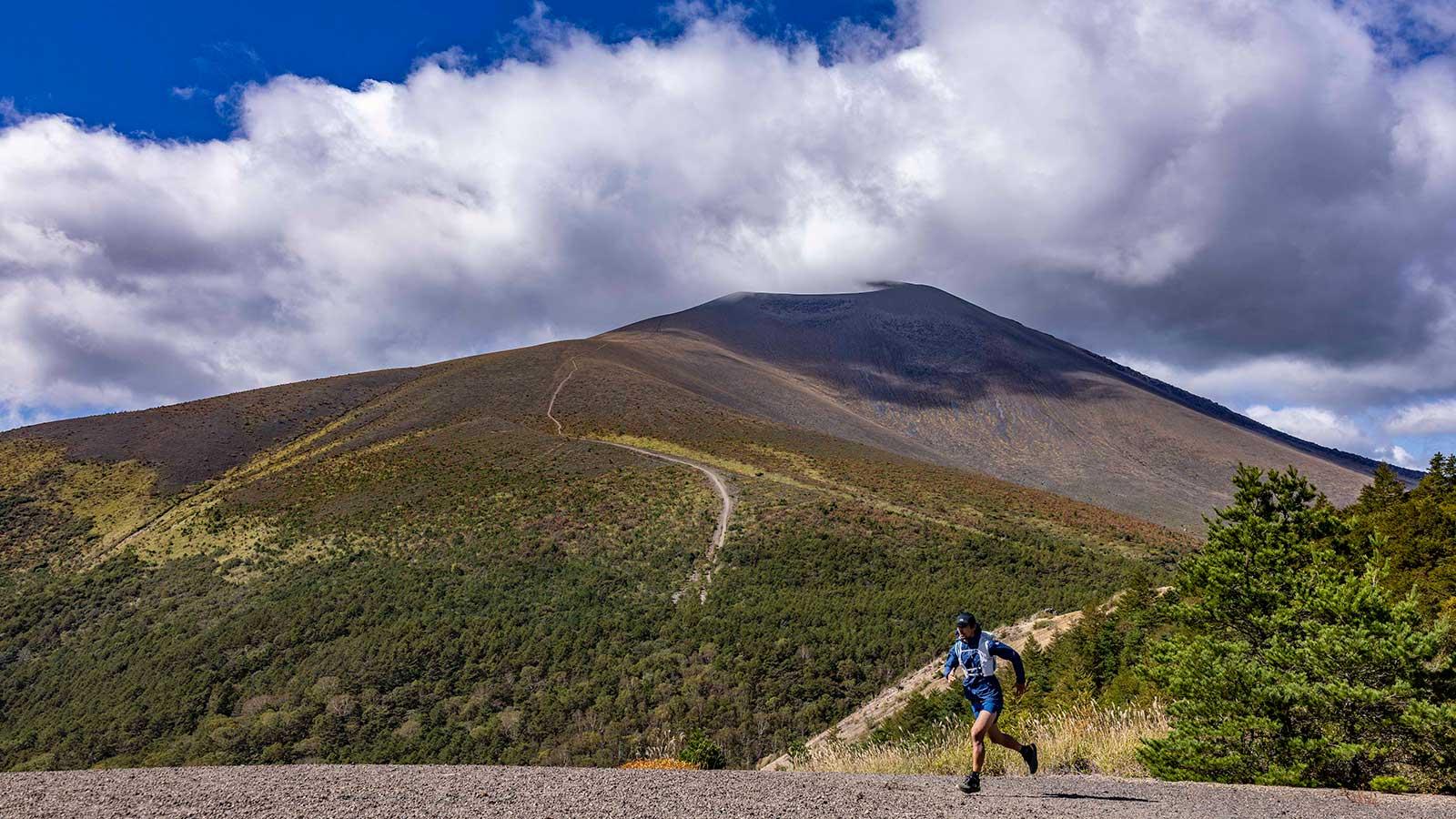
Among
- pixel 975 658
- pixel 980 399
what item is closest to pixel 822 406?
pixel 980 399

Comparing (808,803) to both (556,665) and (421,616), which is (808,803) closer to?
(556,665)

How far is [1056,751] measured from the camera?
28.4ft

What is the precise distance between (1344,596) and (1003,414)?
128734 mm

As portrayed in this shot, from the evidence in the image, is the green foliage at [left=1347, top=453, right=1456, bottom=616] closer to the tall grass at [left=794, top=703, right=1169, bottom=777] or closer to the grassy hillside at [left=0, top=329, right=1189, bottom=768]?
the tall grass at [left=794, top=703, right=1169, bottom=777]

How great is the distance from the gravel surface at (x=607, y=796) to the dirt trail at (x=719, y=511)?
23045 mm

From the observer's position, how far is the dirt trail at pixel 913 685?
19.0 meters

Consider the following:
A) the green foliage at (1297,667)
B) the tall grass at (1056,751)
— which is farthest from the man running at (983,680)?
the green foliage at (1297,667)

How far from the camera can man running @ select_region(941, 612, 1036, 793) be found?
7.15m

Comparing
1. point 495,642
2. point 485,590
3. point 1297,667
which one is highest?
point 1297,667

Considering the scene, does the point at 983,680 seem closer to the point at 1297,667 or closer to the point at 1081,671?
the point at 1297,667

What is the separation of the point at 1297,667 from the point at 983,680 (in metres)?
2.85

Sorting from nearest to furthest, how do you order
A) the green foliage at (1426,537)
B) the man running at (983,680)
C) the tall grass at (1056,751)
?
the man running at (983,680) < the tall grass at (1056,751) < the green foliage at (1426,537)

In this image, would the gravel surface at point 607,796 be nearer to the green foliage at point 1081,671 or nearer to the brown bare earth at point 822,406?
the green foliage at point 1081,671

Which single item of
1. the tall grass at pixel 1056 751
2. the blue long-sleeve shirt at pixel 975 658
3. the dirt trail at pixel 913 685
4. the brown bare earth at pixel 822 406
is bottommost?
the dirt trail at pixel 913 685
